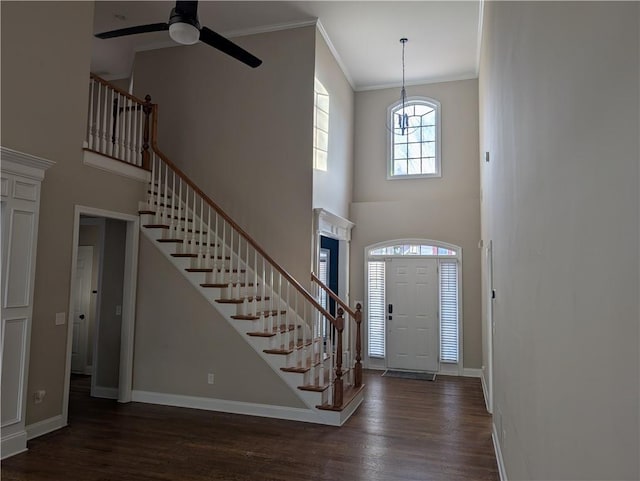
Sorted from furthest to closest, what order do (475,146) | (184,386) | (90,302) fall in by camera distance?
1. (475,146)
2. (90,302)
3. (184,386)

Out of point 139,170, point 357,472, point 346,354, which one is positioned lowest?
point 357,472

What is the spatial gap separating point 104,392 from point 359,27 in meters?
6.48

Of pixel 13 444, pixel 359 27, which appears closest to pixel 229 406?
pixel 13 444

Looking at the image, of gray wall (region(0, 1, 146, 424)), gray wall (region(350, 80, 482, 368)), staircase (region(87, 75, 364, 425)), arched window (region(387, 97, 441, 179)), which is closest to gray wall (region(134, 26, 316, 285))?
staircase (region(87, 75, 364, 425))

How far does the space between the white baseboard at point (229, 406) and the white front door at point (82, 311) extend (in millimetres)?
2204

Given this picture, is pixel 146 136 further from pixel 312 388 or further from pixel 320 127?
pixel 312 388

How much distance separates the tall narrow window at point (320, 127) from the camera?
6.66 meters

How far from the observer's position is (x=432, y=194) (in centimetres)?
823

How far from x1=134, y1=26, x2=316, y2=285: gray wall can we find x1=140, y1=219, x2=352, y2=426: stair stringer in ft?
4.49

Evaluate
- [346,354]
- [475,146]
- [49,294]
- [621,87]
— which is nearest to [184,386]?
[49,294]

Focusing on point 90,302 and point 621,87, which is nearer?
point 621,87

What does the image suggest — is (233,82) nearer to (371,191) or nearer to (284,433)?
(371,191)

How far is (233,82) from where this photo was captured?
276 inches

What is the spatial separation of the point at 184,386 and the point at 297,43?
524 cm
